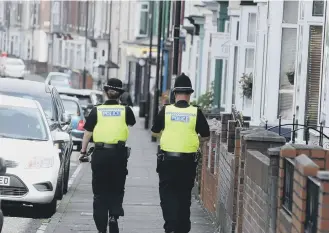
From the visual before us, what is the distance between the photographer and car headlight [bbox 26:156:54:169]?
15.1m

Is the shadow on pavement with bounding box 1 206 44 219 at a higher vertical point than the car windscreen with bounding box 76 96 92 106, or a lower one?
lower

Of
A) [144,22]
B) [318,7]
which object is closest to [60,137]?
[318,7]

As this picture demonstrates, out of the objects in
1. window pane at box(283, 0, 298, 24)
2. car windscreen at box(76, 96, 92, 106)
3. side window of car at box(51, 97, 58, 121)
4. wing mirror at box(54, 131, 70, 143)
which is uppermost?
window pane at box(283, 0, 298, 24)

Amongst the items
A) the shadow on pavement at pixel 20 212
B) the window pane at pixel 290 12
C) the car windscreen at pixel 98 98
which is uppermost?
the window pane at pixel 290 12

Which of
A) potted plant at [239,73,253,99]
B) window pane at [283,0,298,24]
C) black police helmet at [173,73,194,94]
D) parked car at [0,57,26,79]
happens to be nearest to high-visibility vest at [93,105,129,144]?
black police helmet at [173,73,194,94]

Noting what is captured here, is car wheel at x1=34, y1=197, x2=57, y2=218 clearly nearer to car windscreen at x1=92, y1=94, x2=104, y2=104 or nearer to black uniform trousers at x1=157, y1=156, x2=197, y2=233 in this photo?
black uniform trousers at x1=157, y1=156, x2=197, y2=233

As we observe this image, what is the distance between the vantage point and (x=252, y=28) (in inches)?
1148

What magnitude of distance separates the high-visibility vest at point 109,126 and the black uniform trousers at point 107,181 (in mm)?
122

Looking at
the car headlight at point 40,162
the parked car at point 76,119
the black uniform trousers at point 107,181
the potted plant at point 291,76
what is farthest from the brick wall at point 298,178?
the parked car at point 76,119

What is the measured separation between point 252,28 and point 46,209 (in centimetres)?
1402

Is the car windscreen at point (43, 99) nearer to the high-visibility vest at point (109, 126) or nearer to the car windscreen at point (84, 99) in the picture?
the high-visibility vest at point (109, 126)

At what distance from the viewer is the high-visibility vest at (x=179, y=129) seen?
42.3 feet

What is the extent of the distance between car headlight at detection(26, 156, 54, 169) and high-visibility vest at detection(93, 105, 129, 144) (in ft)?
6.49

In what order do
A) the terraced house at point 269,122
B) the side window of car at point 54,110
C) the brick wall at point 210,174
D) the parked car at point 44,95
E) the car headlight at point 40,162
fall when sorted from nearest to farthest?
the terraced house at point 269,122, the car headlight at point 40,162, the brick wall at point 210,174, the side window of car at point 54,110, the parked car at point 44,95
